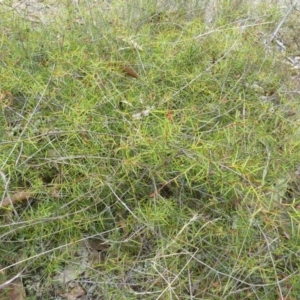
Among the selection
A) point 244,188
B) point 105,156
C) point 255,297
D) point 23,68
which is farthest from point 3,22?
point 255,297

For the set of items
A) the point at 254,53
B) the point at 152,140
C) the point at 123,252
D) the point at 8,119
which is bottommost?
the point at 123,252

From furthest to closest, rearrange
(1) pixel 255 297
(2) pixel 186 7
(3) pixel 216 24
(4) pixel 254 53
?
(2) pixel 186 7, (3) pixel 216 24, (4) pixel 254 53, (1) pixel 255 297

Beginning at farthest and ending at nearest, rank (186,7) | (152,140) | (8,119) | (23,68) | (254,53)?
(186,7)
(254,53)
(23,68)
(8,119)
(152,140)

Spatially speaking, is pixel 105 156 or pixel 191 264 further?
pixel 105 156

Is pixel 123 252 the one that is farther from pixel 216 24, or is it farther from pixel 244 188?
pixel 216 24

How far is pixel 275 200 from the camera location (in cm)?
173

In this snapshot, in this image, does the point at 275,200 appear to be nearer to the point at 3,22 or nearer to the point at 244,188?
the point at 244,188

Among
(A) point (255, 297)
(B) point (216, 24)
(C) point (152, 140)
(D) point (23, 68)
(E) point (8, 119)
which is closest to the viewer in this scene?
(A) point (255, 297)

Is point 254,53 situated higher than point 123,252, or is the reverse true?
point 254,53

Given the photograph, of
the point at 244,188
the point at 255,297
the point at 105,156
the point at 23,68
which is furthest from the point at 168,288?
the point at 23,68

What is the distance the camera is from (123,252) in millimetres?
1771

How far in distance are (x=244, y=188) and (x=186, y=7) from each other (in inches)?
61.4

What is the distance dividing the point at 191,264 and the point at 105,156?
0.58 meters

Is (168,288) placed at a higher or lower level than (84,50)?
lower
